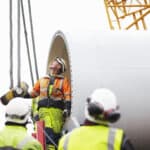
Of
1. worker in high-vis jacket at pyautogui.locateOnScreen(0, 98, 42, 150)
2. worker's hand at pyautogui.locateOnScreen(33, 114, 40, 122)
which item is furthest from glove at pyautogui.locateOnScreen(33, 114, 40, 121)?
worker in high-vis jacket at pyautogui.locateOnScreen(0, 98, 42, 150)

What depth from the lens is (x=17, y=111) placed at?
531 centimetres

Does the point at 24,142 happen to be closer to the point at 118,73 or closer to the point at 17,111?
the point at 17,111

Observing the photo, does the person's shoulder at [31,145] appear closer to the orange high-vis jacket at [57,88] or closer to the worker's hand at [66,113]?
the worker's hand at [66,113]

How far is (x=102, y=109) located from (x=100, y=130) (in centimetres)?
Answer: 18

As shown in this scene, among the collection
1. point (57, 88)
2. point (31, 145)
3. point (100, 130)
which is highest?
point (57, 88)

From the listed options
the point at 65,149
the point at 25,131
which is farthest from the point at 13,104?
the point at 65,149

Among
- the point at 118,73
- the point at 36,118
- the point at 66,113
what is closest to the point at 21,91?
the point at 36,118

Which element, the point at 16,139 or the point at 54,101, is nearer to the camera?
the point at 16,139

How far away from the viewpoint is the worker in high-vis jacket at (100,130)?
4754mm

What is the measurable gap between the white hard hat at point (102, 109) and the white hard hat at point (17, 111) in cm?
73

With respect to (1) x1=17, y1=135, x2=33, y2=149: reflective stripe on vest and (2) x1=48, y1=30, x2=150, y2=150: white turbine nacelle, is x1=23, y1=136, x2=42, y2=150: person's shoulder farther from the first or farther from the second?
(2) x1=48, y1=30, x2=150, y2=150: white turbine nacelle

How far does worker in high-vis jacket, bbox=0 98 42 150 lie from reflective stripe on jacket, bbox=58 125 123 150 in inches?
17.7

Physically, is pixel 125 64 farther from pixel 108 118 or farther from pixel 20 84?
pixel 108 118

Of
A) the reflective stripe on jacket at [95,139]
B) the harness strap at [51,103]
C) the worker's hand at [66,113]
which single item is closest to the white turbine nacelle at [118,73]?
the worker's hand at [66,113]
